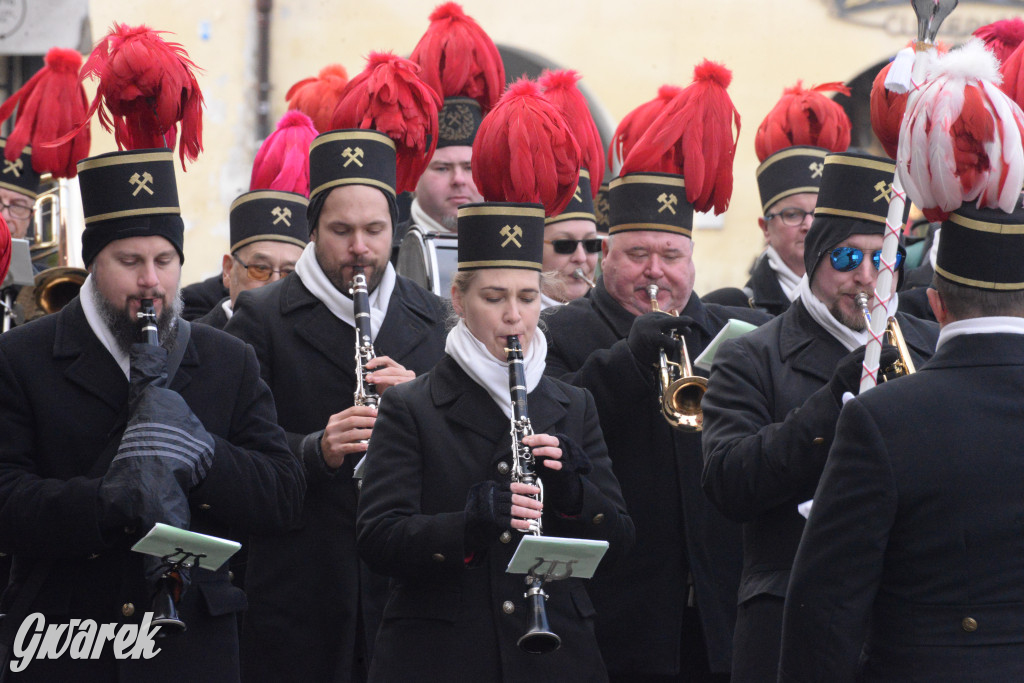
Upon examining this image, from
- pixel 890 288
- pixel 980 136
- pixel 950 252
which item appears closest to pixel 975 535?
pixel 950 252

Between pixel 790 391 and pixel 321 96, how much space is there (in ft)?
14.4

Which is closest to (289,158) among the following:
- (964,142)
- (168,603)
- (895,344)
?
(895,344)

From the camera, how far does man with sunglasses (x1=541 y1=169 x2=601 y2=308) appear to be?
24.0ft

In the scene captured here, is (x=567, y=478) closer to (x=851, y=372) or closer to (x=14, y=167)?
(x=851, y=372)

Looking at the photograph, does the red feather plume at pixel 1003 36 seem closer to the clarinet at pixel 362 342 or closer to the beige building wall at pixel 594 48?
the clarinet at pixel 362 342

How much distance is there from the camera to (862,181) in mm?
5535

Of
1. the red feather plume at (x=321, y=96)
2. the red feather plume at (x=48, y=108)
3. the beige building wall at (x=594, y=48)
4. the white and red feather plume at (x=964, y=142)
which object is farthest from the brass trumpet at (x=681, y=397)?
the beige building wall at (x=594, y=48)

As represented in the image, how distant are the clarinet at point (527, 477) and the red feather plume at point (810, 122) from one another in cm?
387

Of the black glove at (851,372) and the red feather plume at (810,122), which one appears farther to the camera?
the red feather plume at (810,122)

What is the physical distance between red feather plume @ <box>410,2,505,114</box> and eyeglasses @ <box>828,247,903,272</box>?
252 cm

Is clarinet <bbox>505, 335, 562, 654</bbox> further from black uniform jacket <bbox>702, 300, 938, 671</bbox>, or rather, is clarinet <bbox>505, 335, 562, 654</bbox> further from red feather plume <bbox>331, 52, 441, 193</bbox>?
red feather plume <bbox>331, 52, 441, 193</bbox>

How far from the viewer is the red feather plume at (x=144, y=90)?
17.3 ft

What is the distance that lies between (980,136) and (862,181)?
1.74 metres

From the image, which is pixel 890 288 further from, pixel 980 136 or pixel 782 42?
pixel 782 42
